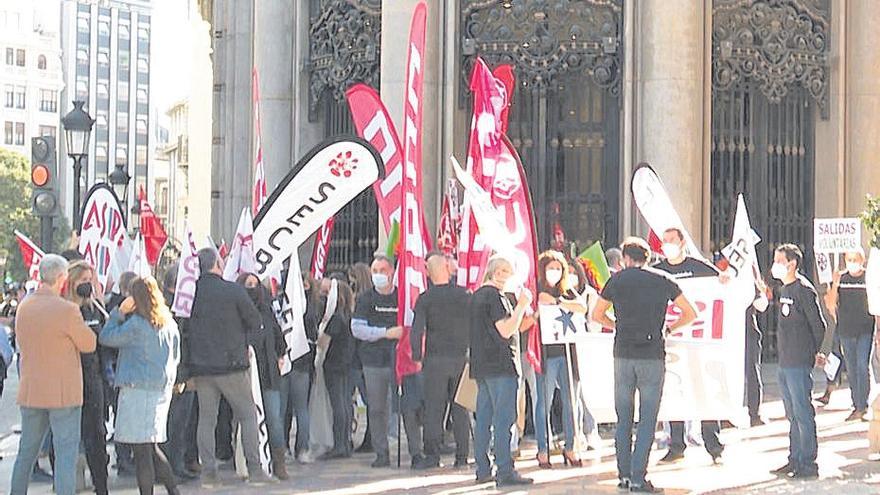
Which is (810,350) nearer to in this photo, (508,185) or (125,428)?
(508,185)

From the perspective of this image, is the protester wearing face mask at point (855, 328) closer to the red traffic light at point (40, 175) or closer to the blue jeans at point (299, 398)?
the blue jeans at point (299, 398)

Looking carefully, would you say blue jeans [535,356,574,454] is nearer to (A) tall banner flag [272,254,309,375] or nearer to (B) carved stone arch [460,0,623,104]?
(A) tall banner flag [272,254,309,375]

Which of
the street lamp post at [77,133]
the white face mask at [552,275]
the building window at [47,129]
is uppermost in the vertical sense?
the building window at [47,129]

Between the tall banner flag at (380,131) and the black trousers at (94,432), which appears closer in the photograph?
the black trousers at (94,432)

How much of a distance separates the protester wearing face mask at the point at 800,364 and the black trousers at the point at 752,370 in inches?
131

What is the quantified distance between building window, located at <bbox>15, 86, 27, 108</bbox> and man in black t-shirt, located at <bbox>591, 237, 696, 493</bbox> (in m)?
127

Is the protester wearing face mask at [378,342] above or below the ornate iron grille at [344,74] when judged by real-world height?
below

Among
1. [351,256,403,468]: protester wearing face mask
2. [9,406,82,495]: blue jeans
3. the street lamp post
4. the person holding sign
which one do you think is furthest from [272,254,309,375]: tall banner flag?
the street lamp post

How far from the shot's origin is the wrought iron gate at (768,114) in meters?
22.2

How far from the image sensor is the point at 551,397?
43.7ft

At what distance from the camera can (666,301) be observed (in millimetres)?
11562

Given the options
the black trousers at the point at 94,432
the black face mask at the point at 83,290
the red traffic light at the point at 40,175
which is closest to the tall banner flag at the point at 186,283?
the black face mask at the point at 83,290

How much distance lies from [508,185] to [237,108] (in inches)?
584

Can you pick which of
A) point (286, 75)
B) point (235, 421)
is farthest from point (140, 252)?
point (286, 75)
